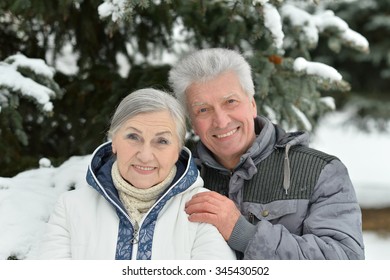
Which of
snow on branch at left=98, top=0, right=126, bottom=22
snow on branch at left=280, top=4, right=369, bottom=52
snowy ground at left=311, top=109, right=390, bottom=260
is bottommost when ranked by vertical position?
snow on branch at left=98, top=0, right=126, bottom=22

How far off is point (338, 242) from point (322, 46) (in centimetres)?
699

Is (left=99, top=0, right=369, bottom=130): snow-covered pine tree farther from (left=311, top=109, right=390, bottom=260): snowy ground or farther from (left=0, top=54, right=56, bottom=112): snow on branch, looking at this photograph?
(left=311, top=109, right=390, bottom=260): snowy ground

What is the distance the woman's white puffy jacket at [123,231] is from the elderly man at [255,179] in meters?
0.08

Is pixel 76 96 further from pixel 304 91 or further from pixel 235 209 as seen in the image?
pixel 235 209

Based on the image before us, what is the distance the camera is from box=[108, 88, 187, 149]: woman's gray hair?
234 centimetres

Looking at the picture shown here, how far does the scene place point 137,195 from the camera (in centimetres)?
233

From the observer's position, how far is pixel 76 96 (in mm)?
3994

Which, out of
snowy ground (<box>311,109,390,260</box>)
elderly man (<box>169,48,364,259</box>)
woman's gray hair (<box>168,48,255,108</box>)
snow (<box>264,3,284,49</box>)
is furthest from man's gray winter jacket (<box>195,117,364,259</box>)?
snowy ground (<box>311,109,390,260</box>)

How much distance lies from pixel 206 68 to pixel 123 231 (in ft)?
2.97

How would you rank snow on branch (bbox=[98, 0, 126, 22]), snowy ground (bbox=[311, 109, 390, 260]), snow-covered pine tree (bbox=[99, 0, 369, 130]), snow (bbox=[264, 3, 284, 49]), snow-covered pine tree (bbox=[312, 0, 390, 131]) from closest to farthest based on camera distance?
snow on branch (bbox=[98, 0, 126, 22]), snow (bbox=[264, 3, 284, 49]), snow-covered pine tree (bbox=[99, 0, 369, 130]), snowy ground (bbox=[311, 109, 390, 260]), snow-covered pine tree (bbox=[312, 0, 390, 131])

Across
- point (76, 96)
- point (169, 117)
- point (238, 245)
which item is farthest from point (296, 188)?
point (76, 96)

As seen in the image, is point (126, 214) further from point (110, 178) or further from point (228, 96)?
point (228, 96)

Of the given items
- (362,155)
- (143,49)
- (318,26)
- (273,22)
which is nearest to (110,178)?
(273,22)

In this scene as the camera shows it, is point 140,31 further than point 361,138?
No
